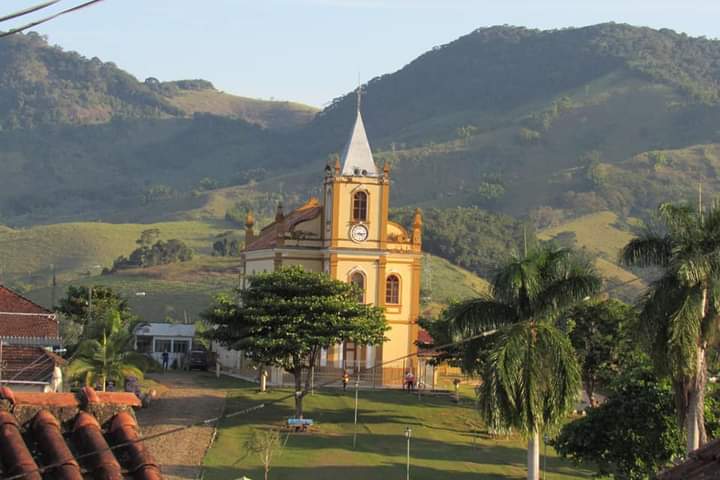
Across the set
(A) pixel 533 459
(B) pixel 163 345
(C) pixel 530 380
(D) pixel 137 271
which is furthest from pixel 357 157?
(D) pixel 137 271

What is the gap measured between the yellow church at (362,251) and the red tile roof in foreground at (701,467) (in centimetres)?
4927

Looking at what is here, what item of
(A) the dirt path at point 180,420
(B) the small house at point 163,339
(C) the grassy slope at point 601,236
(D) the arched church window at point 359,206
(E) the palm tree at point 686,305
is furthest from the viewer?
(C) the grassy slope at point 601,236

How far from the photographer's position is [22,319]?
44.3m

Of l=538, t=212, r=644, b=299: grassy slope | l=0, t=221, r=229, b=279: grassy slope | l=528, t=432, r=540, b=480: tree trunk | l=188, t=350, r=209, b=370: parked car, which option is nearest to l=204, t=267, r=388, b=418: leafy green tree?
l=188, t=350, r=209, b=370: parked car

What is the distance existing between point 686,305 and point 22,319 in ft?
78.0

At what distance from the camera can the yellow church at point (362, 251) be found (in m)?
66.6

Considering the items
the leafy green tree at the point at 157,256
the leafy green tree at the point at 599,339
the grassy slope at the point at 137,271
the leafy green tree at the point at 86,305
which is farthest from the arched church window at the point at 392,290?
the leafy green tree at the point at 157,256

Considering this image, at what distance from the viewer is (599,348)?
5528cm

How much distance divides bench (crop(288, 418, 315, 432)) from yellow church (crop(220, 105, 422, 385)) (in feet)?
49.8

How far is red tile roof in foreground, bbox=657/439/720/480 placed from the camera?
1620 cm

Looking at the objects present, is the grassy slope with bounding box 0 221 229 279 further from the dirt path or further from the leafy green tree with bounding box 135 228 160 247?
the dirt path

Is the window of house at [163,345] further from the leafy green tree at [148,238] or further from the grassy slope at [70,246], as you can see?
the leafy green tree at [148,238]

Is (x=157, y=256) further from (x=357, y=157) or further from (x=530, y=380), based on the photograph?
(x=530, y=380)

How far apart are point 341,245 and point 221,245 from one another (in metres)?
90.7
